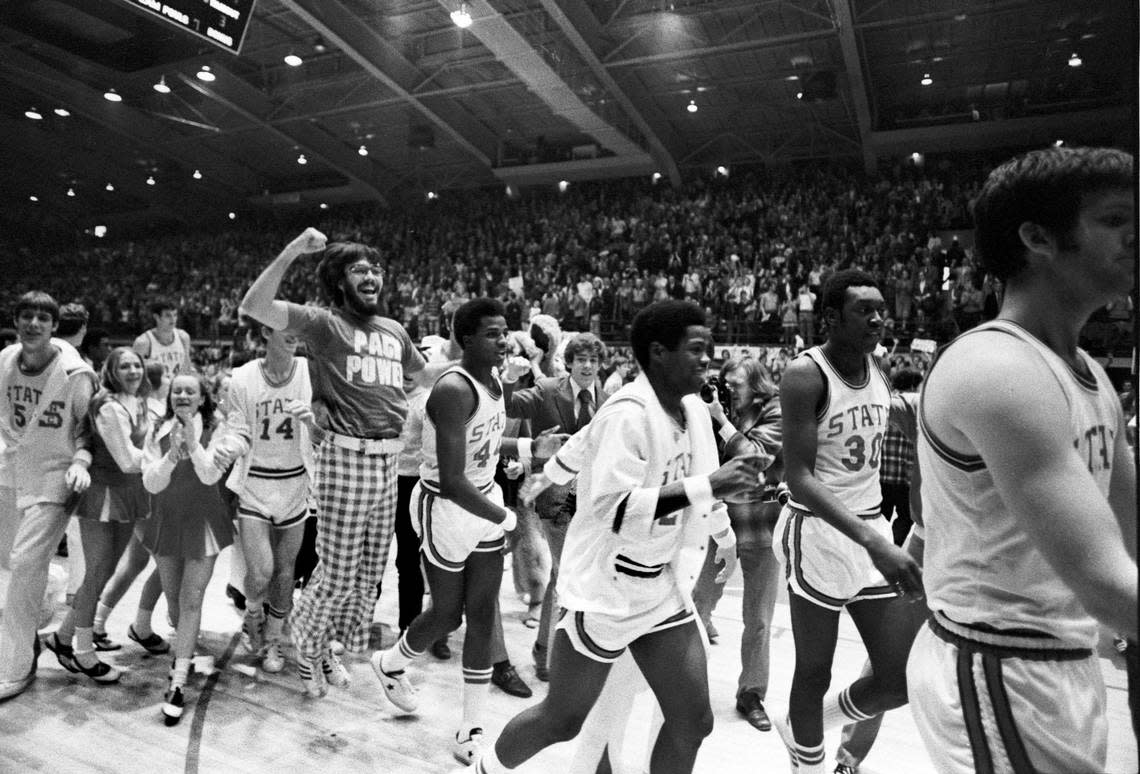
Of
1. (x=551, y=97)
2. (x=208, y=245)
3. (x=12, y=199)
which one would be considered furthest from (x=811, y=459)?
(x=12, y=199)

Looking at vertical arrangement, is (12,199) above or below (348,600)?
above

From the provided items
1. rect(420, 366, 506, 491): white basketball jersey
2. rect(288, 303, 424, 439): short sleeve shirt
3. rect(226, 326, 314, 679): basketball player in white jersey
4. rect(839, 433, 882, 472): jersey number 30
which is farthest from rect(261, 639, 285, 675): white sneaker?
rect(839, 433, 882, 472): jersey number 30

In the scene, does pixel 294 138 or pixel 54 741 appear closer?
pixel 54 741

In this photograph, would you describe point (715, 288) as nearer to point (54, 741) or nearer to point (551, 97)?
point (551, 97)

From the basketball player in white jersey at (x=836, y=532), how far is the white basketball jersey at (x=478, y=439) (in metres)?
1.30

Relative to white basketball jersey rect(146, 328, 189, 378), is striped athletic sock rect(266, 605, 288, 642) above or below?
below

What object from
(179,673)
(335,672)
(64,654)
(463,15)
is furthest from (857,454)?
(463,15)

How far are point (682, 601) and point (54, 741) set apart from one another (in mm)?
2915

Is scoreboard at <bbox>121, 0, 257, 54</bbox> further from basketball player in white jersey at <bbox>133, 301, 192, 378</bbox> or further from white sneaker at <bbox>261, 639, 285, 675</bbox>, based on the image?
white sneaker at <bbox>261, 639, 285, 675</bbox>

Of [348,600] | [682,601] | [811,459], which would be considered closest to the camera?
[682,601]

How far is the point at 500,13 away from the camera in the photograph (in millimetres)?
14570

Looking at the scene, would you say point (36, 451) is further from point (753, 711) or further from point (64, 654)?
point (753, 711)

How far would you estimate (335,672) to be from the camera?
13.7 ft

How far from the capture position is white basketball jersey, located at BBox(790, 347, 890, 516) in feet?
9.11
